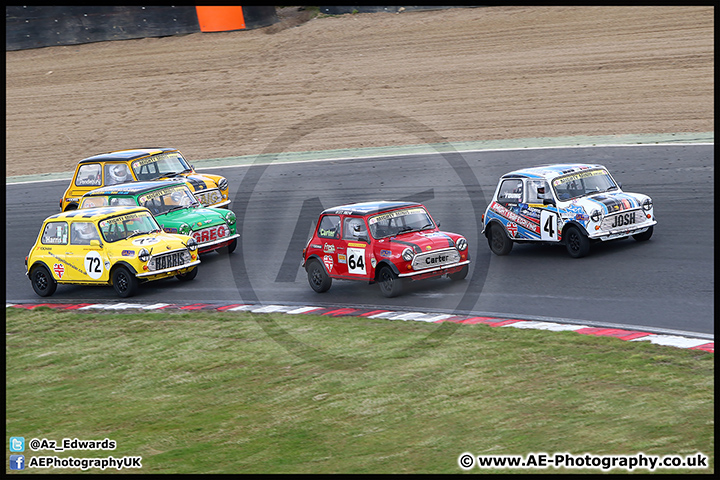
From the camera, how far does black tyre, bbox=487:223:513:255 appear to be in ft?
55.1

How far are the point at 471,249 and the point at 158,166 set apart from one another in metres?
8.69

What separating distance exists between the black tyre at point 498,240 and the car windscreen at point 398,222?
6.85ft

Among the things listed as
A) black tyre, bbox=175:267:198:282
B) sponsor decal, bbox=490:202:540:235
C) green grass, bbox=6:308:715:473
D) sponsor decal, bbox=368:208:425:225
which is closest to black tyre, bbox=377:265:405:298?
sponsor decal, bbox=368:208:425:225

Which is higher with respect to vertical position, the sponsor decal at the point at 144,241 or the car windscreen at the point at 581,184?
the car windscreen at the point at 581,184

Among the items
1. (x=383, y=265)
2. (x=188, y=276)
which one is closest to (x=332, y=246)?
(x=383, y=265)

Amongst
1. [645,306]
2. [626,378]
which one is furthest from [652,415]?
[645,306]

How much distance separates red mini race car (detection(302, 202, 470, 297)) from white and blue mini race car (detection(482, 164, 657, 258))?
2.02 metres

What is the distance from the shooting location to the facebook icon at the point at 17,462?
8805 mm

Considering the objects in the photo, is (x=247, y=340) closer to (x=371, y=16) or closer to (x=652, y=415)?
(x=652, y=415)

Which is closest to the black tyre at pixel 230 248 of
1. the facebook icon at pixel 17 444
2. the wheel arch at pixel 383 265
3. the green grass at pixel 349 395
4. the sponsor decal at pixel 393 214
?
the sponsor decal at pixel 393 214

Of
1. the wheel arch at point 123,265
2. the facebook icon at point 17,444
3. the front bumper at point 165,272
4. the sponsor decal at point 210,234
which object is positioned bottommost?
the facebook icon at point 17,444

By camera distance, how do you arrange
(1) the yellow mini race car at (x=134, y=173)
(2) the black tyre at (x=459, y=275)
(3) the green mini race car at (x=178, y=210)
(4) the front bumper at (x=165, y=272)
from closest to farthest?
(2) the black tyre at (x=459, y=275), (4) the front bumper at (x=165, y=272), (3) the green mini race car at (x=178, y=210), (1) the yellow mini race car at (x=134, y=173)

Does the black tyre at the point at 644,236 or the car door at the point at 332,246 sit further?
the black tyre at the point at 644,236

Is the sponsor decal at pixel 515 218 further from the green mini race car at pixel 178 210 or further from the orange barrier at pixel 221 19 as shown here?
Answer: the orange barrier at pixel 221 19
